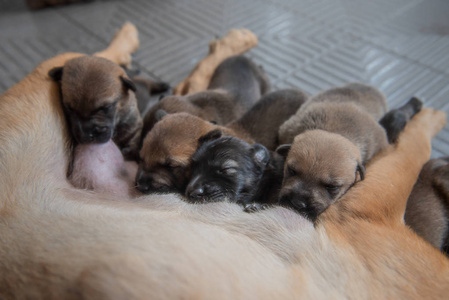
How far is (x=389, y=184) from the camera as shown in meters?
2.20

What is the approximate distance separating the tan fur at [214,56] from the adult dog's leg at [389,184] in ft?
6.32

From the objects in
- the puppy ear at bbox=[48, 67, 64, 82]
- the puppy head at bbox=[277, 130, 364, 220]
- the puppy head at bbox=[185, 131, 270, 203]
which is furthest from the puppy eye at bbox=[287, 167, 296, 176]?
the puppy ear at bbox=[48, 67, 64, 82]

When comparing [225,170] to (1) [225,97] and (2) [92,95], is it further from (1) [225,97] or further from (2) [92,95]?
(1) [225,97]

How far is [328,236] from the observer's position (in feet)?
6.15

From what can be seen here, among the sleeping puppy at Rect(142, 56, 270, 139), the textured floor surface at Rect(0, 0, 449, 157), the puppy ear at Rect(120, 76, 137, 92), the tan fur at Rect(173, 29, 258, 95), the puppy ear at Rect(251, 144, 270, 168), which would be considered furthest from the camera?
the textured floor surface at Rect(0, 0, 449, 157)

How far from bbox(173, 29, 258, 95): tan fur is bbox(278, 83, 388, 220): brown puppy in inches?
48.1

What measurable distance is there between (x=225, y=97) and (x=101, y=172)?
132cm

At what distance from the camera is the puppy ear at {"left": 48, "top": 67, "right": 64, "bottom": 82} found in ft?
8.32

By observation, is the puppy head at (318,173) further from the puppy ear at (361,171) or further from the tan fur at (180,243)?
the tan fur at (180,243)

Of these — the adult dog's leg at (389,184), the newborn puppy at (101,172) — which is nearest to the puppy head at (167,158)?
the newborn puppy at (101,172)

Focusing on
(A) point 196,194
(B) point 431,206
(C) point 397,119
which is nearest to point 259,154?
(A) point 196,194

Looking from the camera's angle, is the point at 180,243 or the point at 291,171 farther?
the point at 291,171

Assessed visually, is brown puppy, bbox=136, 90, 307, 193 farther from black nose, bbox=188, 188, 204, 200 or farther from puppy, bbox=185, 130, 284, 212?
black nose, bbox=188, 188, 204, 200

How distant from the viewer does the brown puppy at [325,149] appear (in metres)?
2.15
